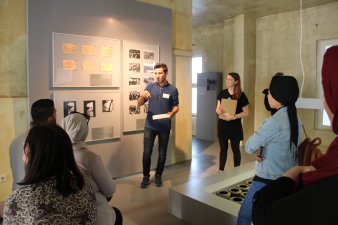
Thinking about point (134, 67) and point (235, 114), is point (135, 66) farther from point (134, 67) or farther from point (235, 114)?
point (235, 114)

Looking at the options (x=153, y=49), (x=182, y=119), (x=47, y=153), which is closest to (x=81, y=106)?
(x=153, y=49)

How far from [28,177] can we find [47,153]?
0.42 ft

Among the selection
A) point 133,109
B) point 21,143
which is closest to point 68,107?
point 133,109

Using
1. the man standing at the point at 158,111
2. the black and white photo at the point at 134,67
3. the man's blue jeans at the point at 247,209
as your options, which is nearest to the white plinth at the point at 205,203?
the man's blue jeans at the point at 247,209

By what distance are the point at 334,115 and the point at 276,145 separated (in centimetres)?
118

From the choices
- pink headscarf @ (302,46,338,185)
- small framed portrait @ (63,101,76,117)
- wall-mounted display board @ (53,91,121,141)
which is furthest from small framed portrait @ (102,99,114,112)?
pink headscarf @ (302,46,338,185)

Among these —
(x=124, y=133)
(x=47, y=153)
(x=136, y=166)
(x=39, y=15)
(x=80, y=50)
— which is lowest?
(x=136, y=166)

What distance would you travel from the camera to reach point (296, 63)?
6.66 metres

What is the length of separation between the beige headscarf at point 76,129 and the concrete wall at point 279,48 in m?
5.72

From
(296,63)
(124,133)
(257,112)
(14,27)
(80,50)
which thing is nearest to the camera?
(14,27)

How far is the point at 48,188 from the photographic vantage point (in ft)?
4.26

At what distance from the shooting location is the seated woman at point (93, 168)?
74.5 inches

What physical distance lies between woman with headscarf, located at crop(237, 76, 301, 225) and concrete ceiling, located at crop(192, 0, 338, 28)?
460 centimetres

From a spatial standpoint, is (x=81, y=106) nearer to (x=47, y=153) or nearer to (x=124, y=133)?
(x=124, y=133)
